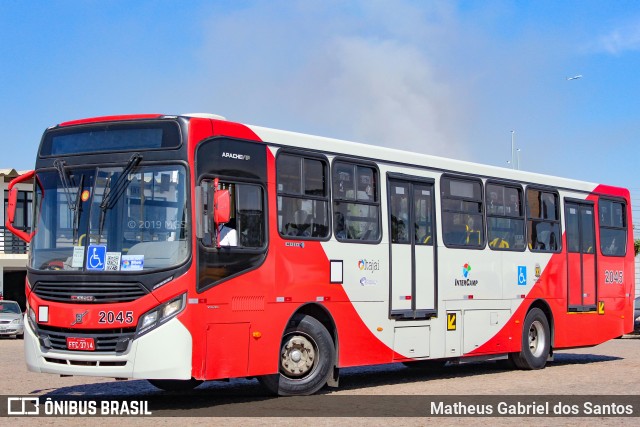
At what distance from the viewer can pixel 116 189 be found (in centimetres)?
1220

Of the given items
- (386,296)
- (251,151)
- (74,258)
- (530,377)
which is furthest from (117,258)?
(530,377)

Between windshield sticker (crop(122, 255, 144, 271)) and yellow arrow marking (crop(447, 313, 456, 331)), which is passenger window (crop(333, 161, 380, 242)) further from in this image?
windshield sticker (crop(122, 255, 144, 271))

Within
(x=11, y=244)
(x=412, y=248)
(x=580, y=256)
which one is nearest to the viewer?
(x=412, y=248)

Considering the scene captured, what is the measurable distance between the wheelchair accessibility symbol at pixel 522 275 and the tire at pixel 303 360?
565cm

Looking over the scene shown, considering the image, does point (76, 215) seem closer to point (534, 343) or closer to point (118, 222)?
point (118, 222)

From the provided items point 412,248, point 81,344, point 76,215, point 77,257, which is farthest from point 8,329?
point 81,344

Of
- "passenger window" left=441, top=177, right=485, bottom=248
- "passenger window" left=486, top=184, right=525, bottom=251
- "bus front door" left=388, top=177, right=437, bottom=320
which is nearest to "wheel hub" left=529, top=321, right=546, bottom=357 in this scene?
"passenger window" left=486, top=184, right=525, bottom=251

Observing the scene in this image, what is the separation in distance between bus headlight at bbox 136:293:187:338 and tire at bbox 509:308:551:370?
28.4 feet

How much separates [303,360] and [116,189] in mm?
3519

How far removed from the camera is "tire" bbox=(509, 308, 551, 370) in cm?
1861

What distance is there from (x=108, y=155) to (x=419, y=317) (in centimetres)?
582

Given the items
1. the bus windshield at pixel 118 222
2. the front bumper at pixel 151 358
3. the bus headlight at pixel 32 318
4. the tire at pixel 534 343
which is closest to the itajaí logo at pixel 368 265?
the bus windshield at pixel 118 222

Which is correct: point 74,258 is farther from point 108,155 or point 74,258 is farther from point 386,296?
point 386,296

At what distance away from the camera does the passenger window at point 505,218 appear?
58.5 ft
